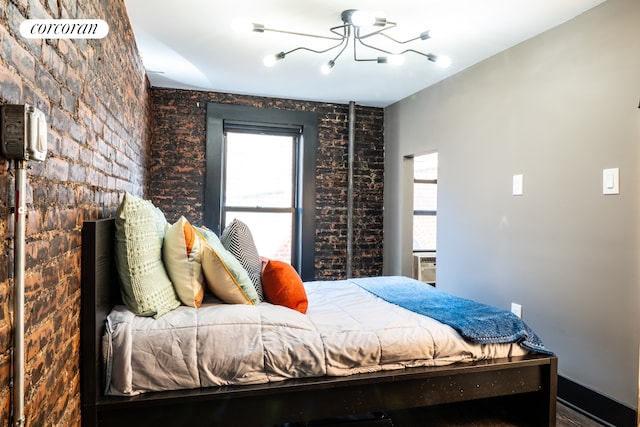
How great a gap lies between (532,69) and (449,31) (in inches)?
25.6

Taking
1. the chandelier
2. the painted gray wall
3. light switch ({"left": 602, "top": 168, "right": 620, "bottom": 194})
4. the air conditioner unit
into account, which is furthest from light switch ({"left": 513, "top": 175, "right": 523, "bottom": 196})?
the air conditioner unit

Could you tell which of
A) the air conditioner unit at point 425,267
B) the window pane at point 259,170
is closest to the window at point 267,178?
the window pane at point 259,170

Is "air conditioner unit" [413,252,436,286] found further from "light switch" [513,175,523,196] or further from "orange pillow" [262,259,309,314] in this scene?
"orange pillow" [262,259,309,314]

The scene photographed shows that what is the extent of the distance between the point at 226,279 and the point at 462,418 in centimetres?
154

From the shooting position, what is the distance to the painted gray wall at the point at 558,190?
229cm

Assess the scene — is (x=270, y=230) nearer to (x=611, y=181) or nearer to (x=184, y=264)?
(x=184, y=264)

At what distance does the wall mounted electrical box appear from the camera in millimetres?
906

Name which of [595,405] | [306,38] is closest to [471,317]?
[595,405]

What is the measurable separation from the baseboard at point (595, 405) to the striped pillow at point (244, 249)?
6.45 feet

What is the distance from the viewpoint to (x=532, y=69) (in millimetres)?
2922

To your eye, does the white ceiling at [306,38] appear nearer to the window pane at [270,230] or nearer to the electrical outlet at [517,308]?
the window pane at [270,230]

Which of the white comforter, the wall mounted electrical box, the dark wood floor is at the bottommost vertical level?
the dark wood floor

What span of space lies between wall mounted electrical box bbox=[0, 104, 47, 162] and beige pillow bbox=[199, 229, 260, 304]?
3.66ft

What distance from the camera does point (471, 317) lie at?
218cm
